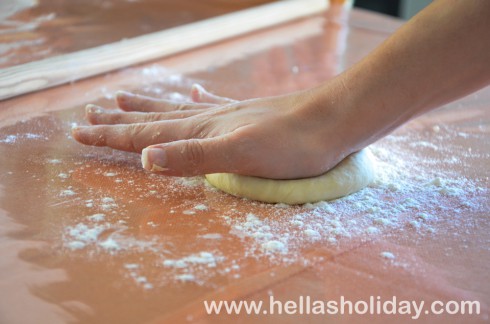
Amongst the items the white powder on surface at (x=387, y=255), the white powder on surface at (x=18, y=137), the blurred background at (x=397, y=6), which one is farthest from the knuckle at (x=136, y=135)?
the blurred background at (x=397, y=6)

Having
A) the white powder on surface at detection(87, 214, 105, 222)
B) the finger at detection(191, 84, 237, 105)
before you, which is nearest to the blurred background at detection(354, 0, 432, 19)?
the finger at detection(191, 84, 237, 105)

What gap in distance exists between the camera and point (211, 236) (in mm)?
1034

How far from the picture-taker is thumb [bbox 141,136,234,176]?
1.12m

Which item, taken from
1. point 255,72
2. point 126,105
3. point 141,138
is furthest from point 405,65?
point 255,72

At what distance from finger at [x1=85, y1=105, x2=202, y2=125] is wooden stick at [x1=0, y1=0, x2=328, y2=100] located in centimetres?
38

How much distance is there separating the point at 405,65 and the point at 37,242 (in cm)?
70

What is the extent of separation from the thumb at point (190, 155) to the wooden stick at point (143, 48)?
704 millimetres

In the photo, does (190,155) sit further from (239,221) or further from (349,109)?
(349,109)

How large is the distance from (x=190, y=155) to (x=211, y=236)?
166 mm

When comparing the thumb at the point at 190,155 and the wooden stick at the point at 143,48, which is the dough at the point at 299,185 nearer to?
the thumb at the point at 190,155

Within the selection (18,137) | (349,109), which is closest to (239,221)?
(349,109)

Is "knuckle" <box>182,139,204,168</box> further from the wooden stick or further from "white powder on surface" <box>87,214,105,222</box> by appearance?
the wooden stick

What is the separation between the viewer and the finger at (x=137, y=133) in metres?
1.23

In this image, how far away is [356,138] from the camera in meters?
1.17
